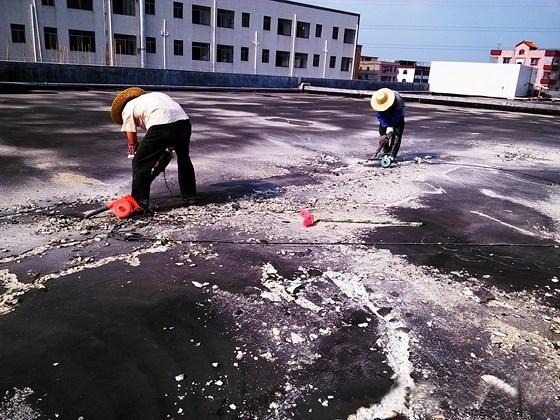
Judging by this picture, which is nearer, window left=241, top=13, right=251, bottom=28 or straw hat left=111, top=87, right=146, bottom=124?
straw hat left=111, top=87, right=146, bottom=124

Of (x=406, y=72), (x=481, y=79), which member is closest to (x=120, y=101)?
(x=481, y=79)

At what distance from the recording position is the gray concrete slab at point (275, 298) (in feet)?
8.41

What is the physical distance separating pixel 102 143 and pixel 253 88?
21.4 metres

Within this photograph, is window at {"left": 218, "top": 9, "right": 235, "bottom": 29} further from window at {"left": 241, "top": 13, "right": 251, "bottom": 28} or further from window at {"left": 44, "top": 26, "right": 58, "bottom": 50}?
window at {"left": 44, "top": 26, "right": 58, "bottom": 50}

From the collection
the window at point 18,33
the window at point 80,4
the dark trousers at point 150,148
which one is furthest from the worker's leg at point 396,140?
the window at point 80,4

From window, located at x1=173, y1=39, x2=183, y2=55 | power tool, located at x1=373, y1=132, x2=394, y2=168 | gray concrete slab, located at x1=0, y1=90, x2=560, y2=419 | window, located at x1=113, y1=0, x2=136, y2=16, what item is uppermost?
window, located at x1=113, y1=0, x2=136, y2=16

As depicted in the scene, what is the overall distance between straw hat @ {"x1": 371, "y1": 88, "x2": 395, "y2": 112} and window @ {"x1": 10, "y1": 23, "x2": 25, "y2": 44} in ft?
108

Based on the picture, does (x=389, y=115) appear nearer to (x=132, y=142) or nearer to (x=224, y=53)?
(x=132, y=142)

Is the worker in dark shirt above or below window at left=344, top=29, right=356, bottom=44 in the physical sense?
below

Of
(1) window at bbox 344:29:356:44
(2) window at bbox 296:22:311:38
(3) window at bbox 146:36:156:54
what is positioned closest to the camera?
(3) window at bbox 146:36:156:54

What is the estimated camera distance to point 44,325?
122 inches

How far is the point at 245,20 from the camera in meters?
42.6

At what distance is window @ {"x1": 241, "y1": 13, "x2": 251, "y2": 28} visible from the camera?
4234 centimetres

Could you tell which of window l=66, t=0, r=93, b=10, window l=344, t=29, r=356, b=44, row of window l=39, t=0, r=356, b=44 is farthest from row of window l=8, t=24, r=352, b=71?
window l=344, t=29, r=356, b=44
